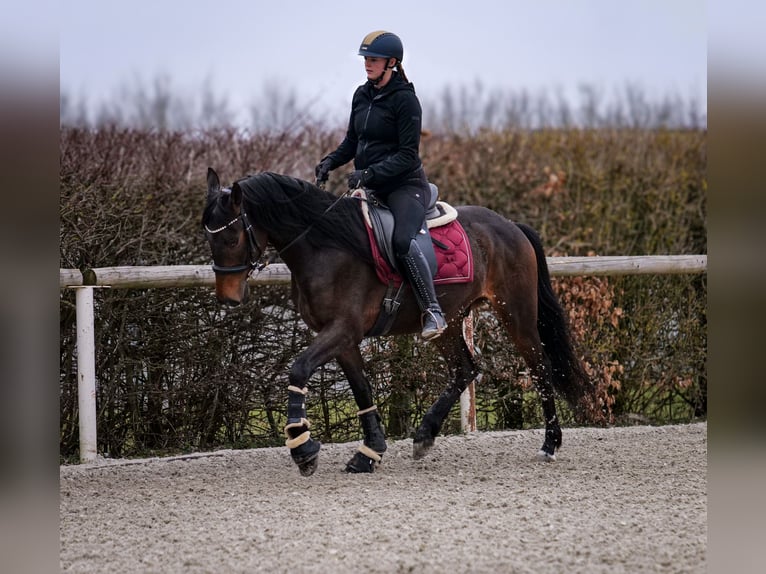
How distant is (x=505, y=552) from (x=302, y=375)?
191 cm

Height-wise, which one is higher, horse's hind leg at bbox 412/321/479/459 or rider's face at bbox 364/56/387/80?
rider's face at bbox 364/56/387/80

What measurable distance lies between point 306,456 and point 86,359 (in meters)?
1.85

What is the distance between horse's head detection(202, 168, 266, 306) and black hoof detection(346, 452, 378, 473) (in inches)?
54.7

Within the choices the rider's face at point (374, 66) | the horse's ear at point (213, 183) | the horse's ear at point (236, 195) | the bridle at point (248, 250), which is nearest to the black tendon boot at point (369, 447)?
the bridle at point (248, 250)

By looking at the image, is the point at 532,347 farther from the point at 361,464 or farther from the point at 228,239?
the point at 228,239

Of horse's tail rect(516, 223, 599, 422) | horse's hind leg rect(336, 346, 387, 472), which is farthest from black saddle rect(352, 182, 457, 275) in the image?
horse's tail rect(516, 223, 599, 422)

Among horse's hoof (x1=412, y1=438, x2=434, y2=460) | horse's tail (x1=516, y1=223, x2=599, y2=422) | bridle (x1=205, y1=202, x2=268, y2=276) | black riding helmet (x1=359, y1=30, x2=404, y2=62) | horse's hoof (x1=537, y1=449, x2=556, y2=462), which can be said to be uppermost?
black riding helmet (x1=359, y1=30, x2=404, y2=62)

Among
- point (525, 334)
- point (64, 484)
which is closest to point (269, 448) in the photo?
point (64, 484)

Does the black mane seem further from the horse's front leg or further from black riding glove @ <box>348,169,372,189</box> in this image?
the horse's front leg

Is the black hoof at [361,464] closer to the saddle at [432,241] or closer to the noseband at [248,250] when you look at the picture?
the saddle at [432,241]

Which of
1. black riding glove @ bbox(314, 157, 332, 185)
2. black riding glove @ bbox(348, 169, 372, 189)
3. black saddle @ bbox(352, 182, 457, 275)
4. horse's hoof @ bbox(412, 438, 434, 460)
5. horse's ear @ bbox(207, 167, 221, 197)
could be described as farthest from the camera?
horse's hoof @ bbox(412, 438, 434, 460)

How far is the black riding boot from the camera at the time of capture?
6248mm

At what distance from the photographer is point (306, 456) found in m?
5.80

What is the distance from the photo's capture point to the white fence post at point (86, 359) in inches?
258
